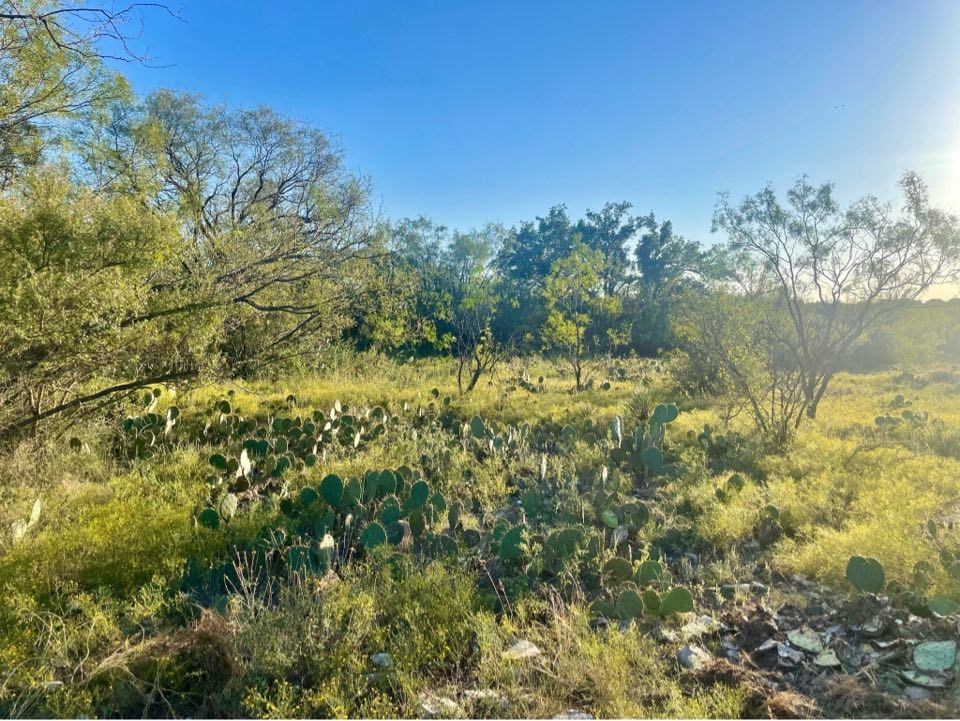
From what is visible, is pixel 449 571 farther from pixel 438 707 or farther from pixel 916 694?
pixel 916 694

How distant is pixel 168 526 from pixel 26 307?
1819 millimetres

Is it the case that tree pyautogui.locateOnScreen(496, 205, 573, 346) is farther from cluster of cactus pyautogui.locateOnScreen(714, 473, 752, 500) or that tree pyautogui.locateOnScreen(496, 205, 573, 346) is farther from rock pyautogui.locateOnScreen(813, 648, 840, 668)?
rock pyautogui.locateOnScreen(813, 648, 840, 668)

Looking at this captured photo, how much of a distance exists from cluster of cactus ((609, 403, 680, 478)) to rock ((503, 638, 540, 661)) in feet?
10.3

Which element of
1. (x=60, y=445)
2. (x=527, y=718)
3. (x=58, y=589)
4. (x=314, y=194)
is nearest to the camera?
(x=527, y=718)

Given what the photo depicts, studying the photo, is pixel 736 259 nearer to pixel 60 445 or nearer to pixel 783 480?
pixel 783 480

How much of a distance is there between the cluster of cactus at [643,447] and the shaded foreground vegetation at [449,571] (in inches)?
2.0

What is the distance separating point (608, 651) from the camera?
257 cm

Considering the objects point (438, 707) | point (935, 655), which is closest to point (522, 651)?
point (438, 707)

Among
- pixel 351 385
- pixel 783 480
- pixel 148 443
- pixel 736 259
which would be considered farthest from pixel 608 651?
pixel 736 259

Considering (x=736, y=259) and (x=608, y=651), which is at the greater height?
(x=736, y=259)

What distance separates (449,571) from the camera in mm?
3525

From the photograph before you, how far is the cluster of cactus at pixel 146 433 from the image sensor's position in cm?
583

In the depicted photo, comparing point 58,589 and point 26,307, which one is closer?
point 58,589

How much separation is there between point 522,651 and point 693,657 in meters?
0.78
